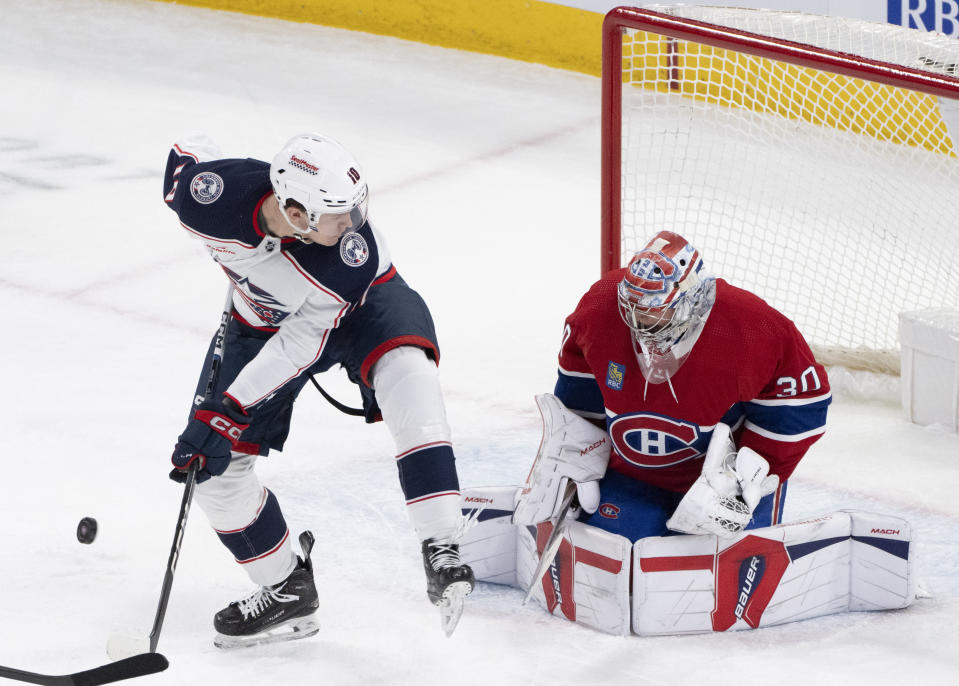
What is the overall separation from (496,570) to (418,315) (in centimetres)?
65

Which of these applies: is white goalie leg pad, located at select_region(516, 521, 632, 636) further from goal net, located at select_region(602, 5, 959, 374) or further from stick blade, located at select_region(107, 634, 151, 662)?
goal net, located at select_region(602, 5, 959, 374)

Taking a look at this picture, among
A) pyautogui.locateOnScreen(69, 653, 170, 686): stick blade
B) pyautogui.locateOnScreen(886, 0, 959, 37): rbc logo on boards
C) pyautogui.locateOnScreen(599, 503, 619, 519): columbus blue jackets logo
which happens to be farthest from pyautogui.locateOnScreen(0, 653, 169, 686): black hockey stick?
pyautogui.locateOnScreen(886, 0, 959, 37): rbc logo on boards

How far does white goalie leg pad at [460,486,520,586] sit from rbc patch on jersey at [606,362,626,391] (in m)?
0.37

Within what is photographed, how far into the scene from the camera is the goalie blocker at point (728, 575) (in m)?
2.90

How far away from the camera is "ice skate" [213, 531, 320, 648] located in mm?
2996

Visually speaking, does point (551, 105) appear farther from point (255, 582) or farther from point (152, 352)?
point (255, 582)

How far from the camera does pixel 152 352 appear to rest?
445 cm

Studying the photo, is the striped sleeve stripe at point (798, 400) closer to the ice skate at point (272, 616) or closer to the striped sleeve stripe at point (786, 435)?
the striped sleeve stripe at point (786, 435)

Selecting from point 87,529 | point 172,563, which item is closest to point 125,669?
point 172,563

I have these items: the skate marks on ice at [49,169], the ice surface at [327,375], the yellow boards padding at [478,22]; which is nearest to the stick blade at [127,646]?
the ice surface at [327,375]

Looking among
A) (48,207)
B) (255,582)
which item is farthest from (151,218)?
(255,582)

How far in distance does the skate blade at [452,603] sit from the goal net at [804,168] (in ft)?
5.05

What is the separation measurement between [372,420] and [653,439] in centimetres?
54

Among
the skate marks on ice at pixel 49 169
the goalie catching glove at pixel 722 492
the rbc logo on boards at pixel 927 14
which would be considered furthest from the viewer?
the skate marks on ice at pixel 49 169
